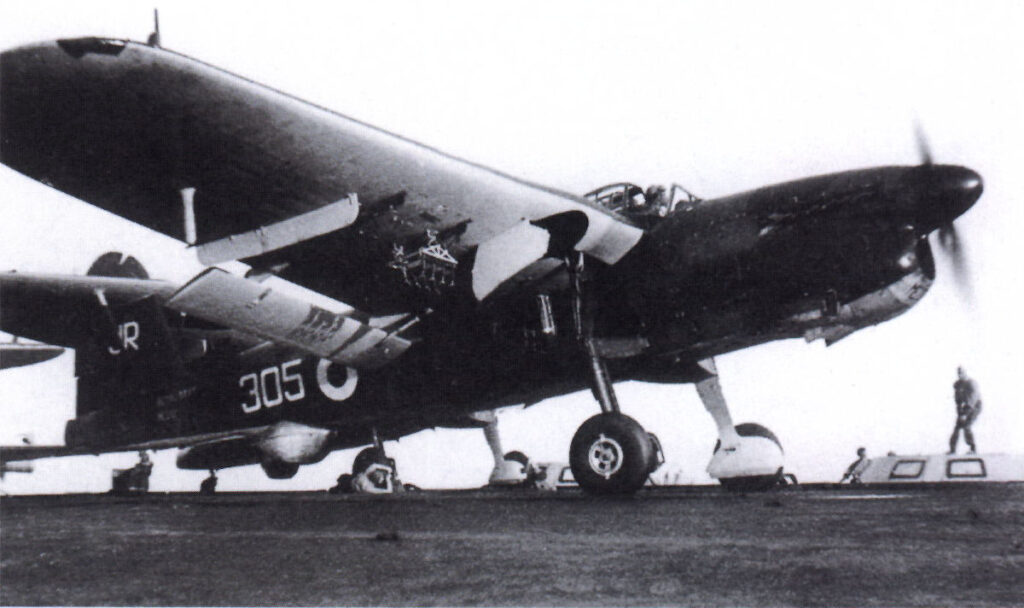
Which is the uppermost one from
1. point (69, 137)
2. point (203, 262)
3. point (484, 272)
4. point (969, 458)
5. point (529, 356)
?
point (69, 137)

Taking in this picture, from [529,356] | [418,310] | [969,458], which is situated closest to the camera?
[529,356]

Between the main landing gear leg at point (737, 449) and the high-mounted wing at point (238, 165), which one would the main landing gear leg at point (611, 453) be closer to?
the high-mounted wing at point (238, 165)

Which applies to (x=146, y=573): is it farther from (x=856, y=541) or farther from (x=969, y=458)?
(x=969, y=458)

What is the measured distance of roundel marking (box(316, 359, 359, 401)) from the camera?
1156 cm

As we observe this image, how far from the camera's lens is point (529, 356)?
941cm

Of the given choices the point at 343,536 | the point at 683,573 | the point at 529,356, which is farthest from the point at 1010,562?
the point at 529,356

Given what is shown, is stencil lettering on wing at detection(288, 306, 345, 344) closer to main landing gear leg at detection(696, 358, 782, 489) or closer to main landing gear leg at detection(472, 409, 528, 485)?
main landing gear leg at detection(696, 358, 782, 489)

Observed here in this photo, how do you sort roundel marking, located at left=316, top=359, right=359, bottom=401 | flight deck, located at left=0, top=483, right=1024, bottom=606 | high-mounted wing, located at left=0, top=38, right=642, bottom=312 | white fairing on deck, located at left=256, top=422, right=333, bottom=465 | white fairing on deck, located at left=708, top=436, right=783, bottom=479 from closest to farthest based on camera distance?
flight deck, located at left=0, top=483, right=1024, bottom=606
high-mounted wing, located at left=0, top=38, right=642, bottom=312
white fairing on deck, located at left=708, top=436, right=783, bottom=479
roundel marking, located at left=316, top=359, right=359, bottom=401
white fairing on deck, located at left=256, top=422, right=333, bottom=465

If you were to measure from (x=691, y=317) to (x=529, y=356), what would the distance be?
182cm

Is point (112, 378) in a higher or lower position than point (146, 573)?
higher

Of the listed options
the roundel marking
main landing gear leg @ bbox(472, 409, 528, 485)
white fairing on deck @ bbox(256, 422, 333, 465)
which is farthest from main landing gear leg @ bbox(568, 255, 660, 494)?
main landing gear leg @ bbox(472, 409, 528, 485)

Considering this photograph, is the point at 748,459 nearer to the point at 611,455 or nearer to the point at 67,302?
the point at 611,455

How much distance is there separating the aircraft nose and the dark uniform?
649cm

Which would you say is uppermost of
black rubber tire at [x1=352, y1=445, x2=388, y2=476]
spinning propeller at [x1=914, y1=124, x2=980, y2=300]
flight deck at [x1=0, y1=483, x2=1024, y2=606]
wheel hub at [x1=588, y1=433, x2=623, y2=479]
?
spinning propeller at [x1=914, y1=124, x2=980, y2=300]
